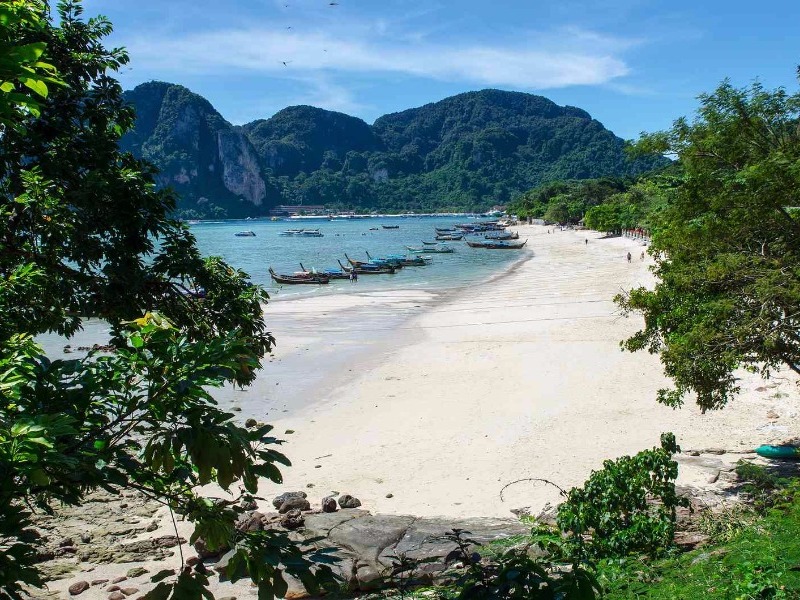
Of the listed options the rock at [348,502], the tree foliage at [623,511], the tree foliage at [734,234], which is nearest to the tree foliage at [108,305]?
the tree foliage at [623,511]

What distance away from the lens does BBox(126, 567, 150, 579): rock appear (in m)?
7.92

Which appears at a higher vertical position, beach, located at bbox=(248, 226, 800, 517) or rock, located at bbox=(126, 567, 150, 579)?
beach, located at bbox=(248, 226, 800, 517)

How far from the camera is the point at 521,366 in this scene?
18312 millimetres

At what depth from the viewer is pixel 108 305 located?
4.96 m

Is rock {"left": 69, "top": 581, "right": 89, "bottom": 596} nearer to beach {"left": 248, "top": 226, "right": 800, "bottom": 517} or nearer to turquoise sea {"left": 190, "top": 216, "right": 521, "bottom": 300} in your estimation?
beach {"left": 248, "top": 226, "right": 800, "bottom": 517}

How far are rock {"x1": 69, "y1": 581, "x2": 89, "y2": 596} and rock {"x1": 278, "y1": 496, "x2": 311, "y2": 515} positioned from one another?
2820 mm

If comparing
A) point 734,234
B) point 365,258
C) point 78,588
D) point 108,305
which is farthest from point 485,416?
point 365,258

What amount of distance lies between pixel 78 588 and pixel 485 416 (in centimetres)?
874

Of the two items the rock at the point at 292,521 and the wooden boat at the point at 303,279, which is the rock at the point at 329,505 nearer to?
the rock at the point at 292,521

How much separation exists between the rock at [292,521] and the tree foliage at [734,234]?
586 cm

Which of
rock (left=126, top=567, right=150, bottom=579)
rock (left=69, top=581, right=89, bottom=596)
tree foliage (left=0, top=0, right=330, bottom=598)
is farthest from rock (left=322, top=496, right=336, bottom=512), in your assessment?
tree foliage (left=0, top=0, right=330, bottom=598)

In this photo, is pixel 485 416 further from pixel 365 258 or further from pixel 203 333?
pixel 365 258

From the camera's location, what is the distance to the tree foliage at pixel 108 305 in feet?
8.12

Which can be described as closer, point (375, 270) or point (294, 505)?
point (294, 505)
